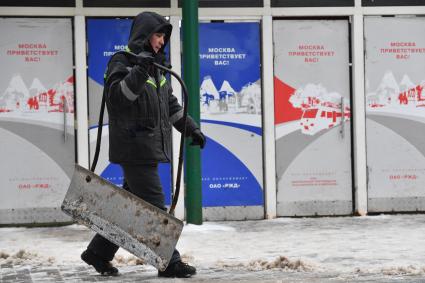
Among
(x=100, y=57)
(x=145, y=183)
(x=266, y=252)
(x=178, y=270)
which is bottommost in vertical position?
(x=266, y=252)

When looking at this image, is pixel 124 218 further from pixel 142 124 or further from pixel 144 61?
pixel 144 61

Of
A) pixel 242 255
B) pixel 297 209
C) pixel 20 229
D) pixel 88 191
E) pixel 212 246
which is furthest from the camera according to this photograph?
pixel 297 209

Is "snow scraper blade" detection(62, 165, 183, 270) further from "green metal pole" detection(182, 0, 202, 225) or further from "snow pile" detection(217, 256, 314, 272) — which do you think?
"green metal pole" detection(182, 0, 202, 225)

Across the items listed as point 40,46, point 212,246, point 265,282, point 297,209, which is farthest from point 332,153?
point 265,282

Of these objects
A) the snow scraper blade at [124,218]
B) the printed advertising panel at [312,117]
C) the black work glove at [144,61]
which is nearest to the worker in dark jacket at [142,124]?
the black work glove at [144,61]

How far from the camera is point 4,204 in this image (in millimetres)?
8719

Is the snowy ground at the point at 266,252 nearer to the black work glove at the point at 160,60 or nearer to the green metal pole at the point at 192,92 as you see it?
the green metal pole at the point at 192,92

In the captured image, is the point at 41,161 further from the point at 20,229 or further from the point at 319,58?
the point at 319,58

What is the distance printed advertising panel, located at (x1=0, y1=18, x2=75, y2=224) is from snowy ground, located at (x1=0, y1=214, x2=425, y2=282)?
419 mm

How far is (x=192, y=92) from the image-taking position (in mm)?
8297

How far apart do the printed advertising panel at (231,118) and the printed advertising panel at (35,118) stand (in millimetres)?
1523

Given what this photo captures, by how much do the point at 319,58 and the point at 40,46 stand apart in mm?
3152

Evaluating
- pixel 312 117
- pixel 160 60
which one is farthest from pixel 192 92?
pixel 160 60

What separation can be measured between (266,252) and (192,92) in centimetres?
233
